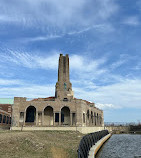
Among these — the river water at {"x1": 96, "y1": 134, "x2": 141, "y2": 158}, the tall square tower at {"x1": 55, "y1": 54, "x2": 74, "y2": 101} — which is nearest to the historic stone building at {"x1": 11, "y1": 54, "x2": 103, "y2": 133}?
the tall square tower at {"x1": 55, "y1": 54, "x2": 74, "y2": 101}

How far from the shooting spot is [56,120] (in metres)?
44.5

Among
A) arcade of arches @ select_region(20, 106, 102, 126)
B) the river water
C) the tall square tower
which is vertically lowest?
the river water

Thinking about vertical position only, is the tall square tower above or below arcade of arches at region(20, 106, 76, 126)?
above

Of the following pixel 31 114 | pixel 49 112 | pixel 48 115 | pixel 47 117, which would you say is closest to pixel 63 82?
pixel 49 112

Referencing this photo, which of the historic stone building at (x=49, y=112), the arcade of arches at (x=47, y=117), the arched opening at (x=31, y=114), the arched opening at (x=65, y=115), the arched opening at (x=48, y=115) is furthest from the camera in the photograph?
the arched opening at (x=65, y=115)

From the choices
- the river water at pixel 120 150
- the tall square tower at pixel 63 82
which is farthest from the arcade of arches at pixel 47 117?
the river water at pixel 120 150

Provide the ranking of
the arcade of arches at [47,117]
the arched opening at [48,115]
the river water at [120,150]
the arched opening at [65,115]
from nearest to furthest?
the river water at [120,150]
the arcade of arches at [47,117]
the arched opening at [48,115]
the arched opening at [65,115]

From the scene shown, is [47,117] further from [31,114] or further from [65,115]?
[65,115]

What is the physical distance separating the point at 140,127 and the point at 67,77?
2008 inches

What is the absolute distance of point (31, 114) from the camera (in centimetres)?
4450

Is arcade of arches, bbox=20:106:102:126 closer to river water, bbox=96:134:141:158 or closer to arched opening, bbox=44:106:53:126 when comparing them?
arched opening, bbox=44:106:53:126

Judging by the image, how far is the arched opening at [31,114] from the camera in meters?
44.1

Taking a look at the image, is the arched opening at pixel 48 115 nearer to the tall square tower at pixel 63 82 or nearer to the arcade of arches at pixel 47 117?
the arcade of arches at pixel 47 117

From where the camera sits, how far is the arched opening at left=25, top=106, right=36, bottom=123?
44125 mm
